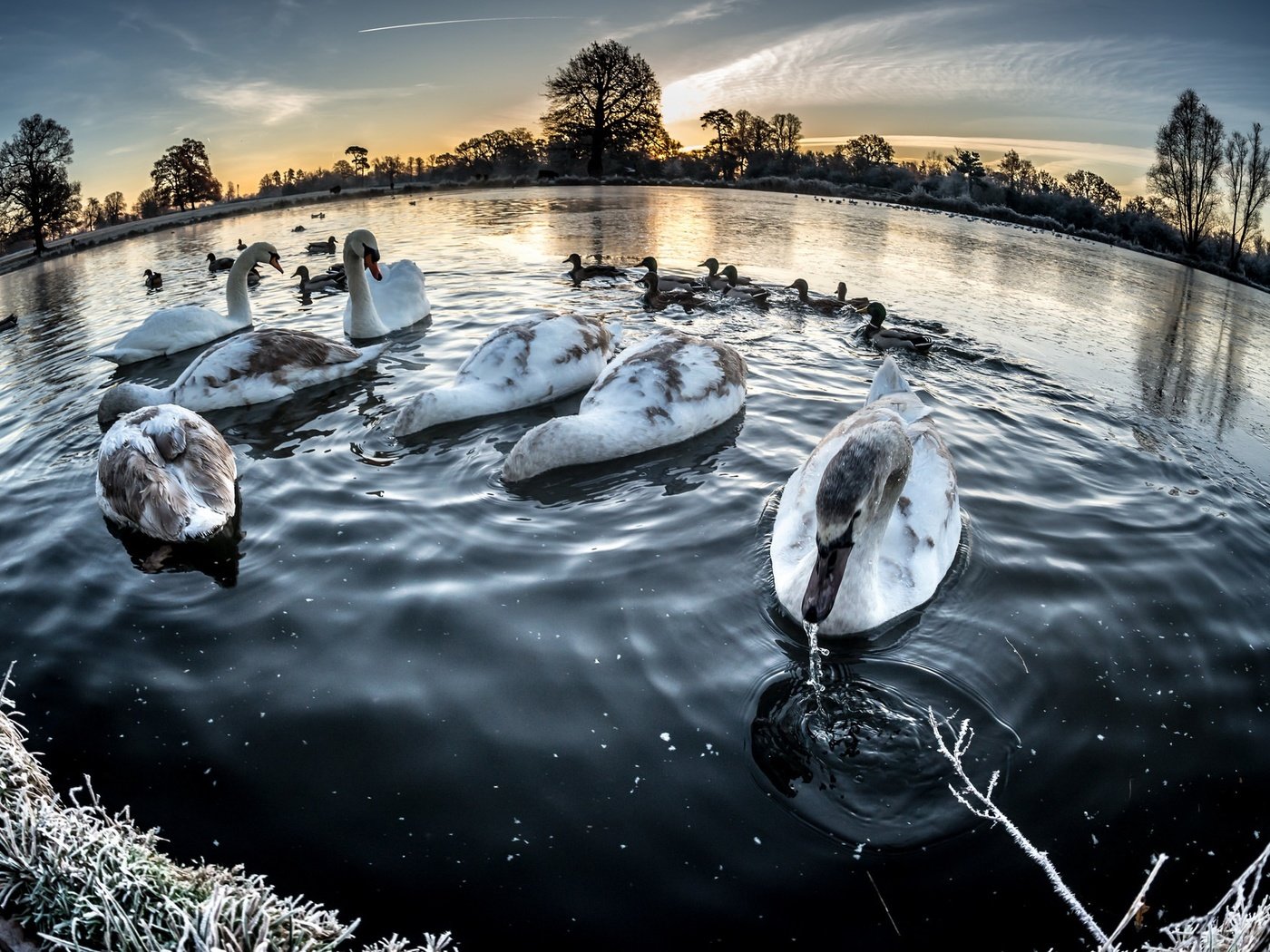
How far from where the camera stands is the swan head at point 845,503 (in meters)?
4.34

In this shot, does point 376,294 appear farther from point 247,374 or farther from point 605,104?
point 605,104

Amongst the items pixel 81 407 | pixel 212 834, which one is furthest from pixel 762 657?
pixel 81 407

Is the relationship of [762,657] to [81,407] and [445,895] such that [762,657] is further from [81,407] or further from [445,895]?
[81,407]

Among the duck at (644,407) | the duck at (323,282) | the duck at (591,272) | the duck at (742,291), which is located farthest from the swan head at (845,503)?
the duck at (323,282)

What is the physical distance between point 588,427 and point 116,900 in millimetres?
5508

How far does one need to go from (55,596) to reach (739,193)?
5723cm

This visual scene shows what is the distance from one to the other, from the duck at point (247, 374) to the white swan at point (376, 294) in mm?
2071

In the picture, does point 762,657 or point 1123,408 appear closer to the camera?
point 762,657

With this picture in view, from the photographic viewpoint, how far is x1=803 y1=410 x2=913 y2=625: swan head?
4.34 metres

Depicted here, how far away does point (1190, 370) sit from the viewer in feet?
42.6

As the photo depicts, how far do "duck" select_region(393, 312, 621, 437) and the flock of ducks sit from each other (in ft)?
0.07

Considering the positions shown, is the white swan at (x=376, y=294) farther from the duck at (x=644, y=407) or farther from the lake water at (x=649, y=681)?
the duck at (x=644, y=407)

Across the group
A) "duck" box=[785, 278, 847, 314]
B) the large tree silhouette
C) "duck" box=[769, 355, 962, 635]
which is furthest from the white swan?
the large tree silhouette

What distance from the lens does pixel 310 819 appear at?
3654mm
